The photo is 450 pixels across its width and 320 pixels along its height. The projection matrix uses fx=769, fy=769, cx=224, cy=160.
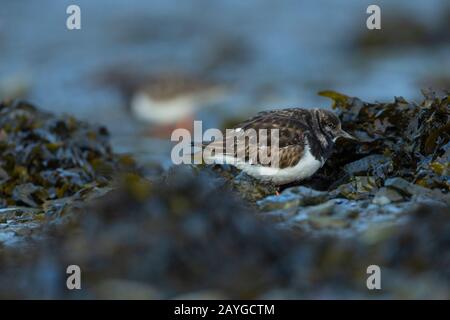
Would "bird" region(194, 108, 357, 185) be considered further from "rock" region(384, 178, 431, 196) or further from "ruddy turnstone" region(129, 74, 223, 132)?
"ruddy turnstone" region(129, 74, 223, 132)

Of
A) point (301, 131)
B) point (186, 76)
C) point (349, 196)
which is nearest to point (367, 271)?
point (349, 196)

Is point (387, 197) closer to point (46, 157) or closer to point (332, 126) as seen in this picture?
point (332, 126)

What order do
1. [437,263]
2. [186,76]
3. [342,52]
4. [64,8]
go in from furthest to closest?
1. [64,8]
2. [342,52]
3. [186,76]
4. [437,263]

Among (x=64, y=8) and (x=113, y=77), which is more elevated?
(x=64, y=8)

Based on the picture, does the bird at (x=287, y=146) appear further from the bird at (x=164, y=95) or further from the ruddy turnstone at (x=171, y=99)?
the ruddy turnstone at (x=171, y=99)

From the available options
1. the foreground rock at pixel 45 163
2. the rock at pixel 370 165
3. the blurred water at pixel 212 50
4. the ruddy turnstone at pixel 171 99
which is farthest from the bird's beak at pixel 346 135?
the ruddy turnstone at pixel 171 99

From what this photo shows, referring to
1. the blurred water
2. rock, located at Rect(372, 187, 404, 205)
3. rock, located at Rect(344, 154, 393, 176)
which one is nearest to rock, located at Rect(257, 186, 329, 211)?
rock, located at Rect(372, 187, 404, 205)
